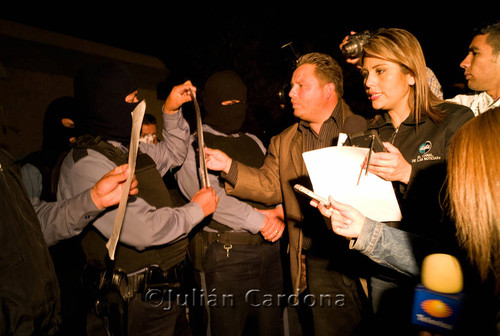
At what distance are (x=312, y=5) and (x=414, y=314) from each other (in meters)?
8.25

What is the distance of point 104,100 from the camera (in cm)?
196

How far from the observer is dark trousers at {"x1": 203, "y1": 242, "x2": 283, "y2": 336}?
2.53 metres

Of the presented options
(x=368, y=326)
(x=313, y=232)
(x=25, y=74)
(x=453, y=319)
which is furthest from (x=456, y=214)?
(x=25, y=74)

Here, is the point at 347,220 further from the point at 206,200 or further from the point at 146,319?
the point at 146,319

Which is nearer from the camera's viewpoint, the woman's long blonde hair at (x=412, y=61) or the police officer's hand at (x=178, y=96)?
the woman's long blonde hair at (x=412, y=61)

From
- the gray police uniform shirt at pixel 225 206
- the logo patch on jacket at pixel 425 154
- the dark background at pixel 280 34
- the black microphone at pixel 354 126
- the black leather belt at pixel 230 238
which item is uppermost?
the dark background at pixel 280 34

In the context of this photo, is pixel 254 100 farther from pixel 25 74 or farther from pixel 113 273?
pixel 25 74

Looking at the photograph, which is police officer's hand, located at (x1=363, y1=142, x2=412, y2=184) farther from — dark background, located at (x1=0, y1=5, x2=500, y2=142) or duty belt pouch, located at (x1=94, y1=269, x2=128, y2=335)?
dark background, located at (x1=0, y1=5, x2=500, y2=142)

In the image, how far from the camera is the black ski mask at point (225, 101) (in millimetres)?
2826

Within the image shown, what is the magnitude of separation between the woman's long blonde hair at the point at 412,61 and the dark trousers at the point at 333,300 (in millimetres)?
1401

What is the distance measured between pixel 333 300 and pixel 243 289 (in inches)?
30.5

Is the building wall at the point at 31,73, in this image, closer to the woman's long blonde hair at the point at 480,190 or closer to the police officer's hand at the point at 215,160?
the police officer's hand at the point at 215,160

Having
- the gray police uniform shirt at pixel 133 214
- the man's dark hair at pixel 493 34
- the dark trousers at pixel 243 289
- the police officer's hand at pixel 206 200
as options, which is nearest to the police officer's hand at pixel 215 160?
the police officer's hand at pixel 206 200

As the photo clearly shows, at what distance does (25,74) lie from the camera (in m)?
8.13
